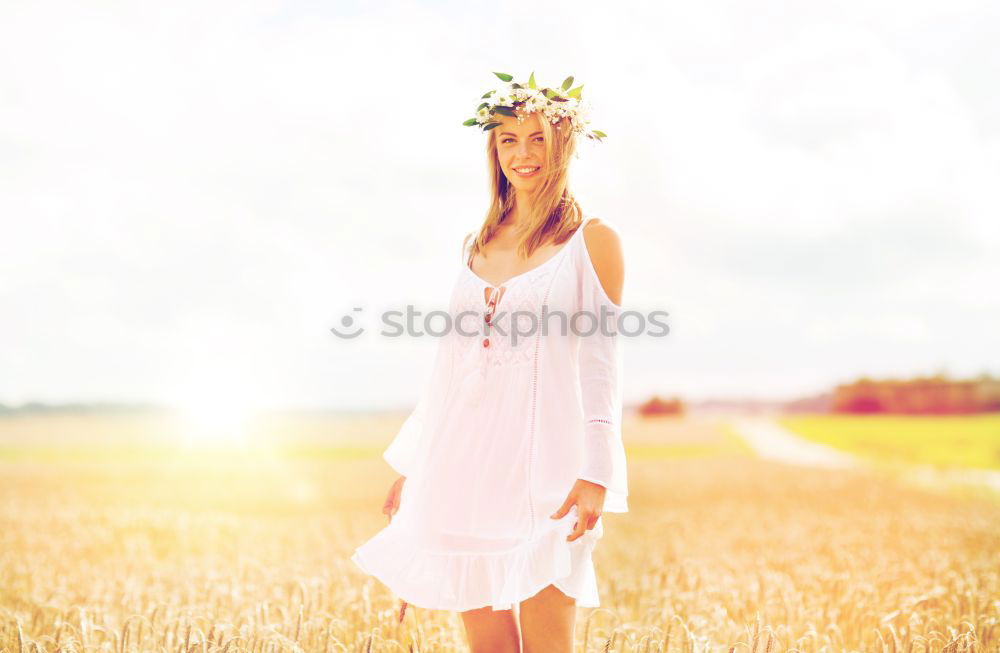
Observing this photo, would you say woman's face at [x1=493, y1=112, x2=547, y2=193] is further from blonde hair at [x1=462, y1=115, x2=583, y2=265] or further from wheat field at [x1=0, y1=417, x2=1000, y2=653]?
wheat field at [x1=0, y1=417, x2=1000, y2=653]

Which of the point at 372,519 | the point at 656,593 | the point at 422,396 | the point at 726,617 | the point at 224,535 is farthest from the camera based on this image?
the point at 372,519

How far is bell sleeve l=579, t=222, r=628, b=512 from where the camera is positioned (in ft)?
9.36

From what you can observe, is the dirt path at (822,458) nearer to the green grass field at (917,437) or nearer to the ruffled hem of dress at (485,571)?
the green grass field at (917,437)

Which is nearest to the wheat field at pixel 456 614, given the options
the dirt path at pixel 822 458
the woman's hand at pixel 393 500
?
the woman's hand at pixel 393 500

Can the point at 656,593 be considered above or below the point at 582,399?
below

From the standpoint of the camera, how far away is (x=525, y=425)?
304 centimetres

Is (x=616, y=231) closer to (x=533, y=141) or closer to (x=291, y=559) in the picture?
(x=533, y=141)

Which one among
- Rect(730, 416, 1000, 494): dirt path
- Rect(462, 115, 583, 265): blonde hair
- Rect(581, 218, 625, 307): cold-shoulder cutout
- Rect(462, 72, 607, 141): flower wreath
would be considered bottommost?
Rect(730, 416, 1000, 494): dirt path

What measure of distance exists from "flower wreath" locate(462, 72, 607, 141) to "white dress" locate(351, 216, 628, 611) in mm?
442

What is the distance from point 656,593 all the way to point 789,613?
80cm

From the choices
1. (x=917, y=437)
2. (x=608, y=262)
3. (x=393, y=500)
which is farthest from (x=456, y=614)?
(x=917, y=437)

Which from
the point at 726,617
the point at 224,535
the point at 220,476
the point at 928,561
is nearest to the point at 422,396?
the point at 726,617

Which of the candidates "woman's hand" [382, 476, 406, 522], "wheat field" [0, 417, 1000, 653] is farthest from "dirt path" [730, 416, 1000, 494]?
"woman's hand" [382, 476, 406, 522]

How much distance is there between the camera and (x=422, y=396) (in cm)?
349
